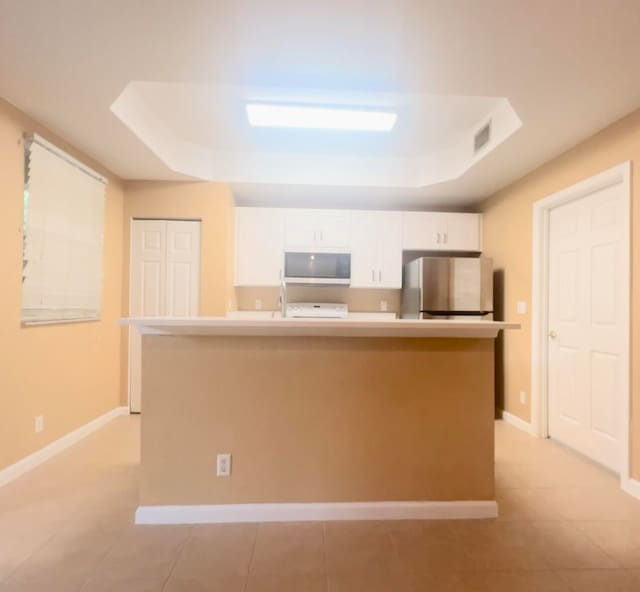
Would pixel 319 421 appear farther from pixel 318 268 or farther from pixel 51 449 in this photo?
pixel 318 268

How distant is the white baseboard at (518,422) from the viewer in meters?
3.22

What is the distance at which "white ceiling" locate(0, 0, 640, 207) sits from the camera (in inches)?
59.9

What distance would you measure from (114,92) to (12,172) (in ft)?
2.74

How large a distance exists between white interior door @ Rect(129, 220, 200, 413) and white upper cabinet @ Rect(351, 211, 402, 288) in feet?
5.69

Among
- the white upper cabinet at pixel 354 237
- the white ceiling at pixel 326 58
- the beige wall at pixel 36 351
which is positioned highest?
the white ceiling at pixel 326 58

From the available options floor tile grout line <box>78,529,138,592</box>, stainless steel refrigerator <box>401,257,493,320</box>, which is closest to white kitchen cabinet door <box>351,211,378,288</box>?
stainless steel refrigerator <box>401,257,493,320</box>

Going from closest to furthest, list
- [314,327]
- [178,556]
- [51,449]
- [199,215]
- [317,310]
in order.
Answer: [178,556] → [314,327] → [51,449] → [199,215] → [317,310]

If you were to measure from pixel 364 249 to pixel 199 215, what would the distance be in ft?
5.92

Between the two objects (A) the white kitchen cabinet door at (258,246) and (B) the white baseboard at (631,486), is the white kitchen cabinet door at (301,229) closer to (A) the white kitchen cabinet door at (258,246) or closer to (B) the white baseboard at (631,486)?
(A) the white kitchen cabinet door at (258,246)

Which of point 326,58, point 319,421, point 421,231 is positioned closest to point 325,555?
point 319,421

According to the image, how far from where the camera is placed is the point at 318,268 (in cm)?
399

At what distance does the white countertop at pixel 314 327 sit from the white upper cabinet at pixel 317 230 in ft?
7.53

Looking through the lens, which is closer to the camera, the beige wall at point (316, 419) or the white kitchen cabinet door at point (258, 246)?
the beige wall at point (316, 419)

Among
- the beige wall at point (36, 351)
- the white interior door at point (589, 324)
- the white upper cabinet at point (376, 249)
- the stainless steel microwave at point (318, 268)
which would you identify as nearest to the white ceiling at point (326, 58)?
the beige wall at point (36, 351)
